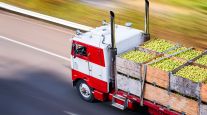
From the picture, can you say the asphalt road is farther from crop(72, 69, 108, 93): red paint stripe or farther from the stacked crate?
the stacked crate

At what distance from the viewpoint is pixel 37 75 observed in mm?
18906

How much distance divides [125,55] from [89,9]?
12093 millimetres

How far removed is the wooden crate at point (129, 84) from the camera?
1403 centimetres

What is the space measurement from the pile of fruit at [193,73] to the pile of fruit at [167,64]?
33cm

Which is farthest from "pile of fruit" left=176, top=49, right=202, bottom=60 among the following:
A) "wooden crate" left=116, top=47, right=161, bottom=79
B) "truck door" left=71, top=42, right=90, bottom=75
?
"truck door" left=71, top=42, right=90, bottom=75

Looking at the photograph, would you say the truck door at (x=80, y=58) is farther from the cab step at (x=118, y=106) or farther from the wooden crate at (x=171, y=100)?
the wooden crate at (x=171, y=100)

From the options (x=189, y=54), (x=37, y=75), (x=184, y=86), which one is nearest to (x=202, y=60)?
(x=189, y=54)

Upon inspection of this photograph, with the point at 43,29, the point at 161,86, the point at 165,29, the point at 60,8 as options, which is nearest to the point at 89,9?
the point at 60,8

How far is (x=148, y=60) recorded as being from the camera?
1409 cm

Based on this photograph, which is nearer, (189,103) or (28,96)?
(189,103)

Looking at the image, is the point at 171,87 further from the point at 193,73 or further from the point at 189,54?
the point at 189,54

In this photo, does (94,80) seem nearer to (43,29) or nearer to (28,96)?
(28,96)

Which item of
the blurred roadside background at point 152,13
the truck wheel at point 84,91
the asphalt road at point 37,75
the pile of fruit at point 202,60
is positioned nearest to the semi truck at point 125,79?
the truck wheel at point 84,91

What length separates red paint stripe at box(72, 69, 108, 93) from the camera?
15.2m
